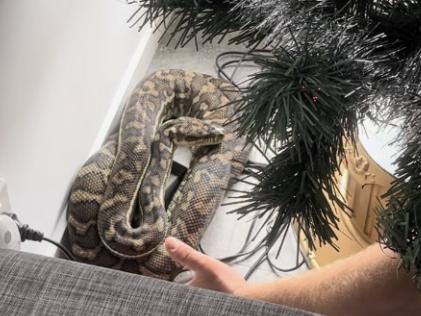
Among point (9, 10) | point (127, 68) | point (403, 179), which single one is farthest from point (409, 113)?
point (127, 68)

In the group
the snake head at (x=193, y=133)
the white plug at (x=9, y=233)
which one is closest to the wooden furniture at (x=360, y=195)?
the snake head at (x=193, y=133)

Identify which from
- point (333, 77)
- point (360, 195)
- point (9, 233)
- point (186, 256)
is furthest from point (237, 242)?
point (333, 77)

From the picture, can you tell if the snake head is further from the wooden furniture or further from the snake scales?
the wooden furniture

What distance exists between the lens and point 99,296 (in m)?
0.60

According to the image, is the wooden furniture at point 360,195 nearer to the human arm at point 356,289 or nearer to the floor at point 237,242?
the floor at point 237,242

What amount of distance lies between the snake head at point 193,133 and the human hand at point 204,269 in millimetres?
613

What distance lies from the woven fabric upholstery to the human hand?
0.56 meters

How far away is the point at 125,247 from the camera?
1.59m

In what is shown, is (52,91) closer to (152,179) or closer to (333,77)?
(152,179)

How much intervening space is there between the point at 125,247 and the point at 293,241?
42cm

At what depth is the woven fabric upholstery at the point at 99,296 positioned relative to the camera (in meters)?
0.59

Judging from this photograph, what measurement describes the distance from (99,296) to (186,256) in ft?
1.92

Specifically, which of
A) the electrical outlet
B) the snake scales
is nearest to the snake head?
the snake scales

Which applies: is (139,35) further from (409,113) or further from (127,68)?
(409,113)
